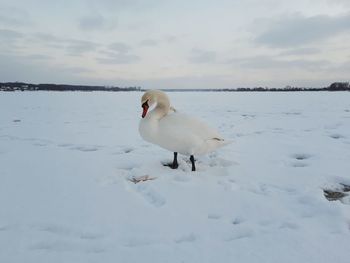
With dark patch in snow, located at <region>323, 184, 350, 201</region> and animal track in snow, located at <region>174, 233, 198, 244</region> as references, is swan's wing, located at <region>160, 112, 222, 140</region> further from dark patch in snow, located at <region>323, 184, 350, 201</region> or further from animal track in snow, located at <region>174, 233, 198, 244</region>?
animal track in snow, located at <region>174, 233, 198, 244</region>

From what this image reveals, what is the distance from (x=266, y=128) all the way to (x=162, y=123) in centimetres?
538

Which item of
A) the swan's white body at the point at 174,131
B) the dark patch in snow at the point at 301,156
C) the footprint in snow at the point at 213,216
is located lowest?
the dark patch in snow at the point at 301,156

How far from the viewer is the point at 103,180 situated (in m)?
4.14

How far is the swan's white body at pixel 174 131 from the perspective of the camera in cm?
448

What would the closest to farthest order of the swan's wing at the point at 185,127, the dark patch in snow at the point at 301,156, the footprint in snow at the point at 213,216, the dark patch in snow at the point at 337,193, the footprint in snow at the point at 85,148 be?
the footprint in snow at the point at 213,216 → the dark patch in snow at the point at 337,193 → the swan's wing at the point at 185,127 → the dark patch in snow at the point at 301,156 → the footprint in snow at the point at 85,148

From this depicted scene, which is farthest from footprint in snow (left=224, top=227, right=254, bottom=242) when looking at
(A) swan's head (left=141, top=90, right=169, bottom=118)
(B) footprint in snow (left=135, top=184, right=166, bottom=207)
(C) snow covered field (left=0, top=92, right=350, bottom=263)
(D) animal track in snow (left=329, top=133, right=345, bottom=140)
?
(D) animal track in snow (left=329, top=133, right=345, bottom=140)

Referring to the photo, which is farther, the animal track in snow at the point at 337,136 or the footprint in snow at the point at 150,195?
the animal track in snow at the point at 337,136

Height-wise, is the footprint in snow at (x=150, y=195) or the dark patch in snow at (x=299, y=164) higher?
the footprint in snow at (x=150, y=195)

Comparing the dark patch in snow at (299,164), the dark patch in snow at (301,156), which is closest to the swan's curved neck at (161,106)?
the dark patch in snow at (299,164)

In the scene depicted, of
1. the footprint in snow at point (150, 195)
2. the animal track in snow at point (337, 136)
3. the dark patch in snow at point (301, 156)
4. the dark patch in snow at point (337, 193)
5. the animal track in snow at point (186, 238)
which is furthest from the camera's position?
the animal track in snow at point (337, 136)

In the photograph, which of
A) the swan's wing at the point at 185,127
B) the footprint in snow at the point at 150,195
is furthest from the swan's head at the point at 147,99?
the footprint in snow at the point at 150,195

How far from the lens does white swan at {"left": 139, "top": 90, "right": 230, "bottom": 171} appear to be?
4480 millimetres

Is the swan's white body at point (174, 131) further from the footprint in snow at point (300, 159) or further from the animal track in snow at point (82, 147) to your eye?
the animal track in snow at point (82, 147)

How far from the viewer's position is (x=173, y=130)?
4.45 metres
